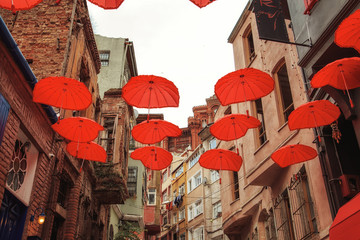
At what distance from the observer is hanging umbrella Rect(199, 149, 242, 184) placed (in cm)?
1333

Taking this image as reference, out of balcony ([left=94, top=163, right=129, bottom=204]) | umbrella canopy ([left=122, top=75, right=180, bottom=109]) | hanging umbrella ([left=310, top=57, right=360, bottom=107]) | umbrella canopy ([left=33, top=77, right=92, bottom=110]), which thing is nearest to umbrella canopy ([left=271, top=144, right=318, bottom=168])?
hanging umbrella ([left=310, top=57, right=360, bottom=107])

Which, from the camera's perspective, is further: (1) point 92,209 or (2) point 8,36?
(1) point 92,209

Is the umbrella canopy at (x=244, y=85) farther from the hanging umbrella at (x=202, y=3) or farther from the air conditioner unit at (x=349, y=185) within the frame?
the air conditioner unit at (x=349, y=185)

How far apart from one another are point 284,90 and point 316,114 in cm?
542

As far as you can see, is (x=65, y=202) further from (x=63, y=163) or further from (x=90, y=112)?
(x=90, y=112)

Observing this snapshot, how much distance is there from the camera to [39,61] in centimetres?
1266

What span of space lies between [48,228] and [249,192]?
10608mm

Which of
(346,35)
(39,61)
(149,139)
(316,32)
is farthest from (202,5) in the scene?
(39,61)

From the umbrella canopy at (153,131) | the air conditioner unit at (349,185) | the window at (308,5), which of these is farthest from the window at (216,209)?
the window at (308,5)

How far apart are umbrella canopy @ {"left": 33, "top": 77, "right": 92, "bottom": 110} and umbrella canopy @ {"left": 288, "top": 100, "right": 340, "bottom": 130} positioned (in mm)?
5939

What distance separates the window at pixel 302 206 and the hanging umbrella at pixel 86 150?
6782 millimetres

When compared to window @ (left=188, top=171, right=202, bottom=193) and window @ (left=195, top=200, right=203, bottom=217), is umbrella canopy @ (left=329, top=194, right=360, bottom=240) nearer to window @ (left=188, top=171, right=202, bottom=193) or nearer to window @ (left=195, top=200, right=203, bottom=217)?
window @ (left=195, top=200, right=203, bottom=217)

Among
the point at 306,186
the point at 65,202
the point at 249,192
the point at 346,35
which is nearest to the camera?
the point at 346,35

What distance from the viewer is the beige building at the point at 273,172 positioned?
11414 millimetres
